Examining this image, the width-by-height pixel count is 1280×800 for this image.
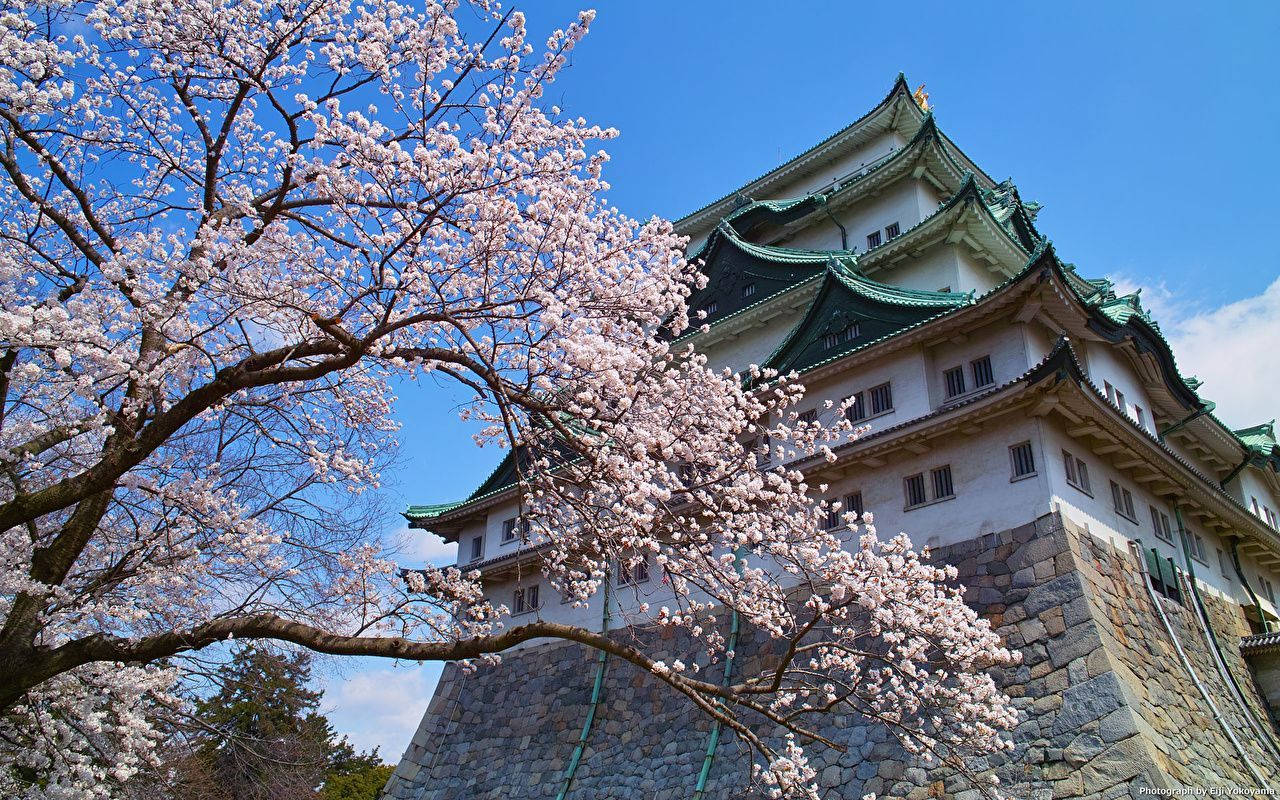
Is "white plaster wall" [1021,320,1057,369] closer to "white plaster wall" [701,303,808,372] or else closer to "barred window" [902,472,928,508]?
"barred window" [902,472,928,508]

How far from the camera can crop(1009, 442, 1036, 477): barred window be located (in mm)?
16266

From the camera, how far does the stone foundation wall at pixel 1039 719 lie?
1308 cm

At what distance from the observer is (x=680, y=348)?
85.9 ft

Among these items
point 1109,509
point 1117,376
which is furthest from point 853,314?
point 1109,509

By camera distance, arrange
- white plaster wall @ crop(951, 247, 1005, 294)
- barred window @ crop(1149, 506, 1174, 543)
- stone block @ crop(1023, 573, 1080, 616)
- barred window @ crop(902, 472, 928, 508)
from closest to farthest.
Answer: stone block @ crop(1023, 573, 1080, 616) → barred window @ crop(902, 472, 928, 508) → barred window @ crop(1149, 506, 1174, 543) → white plaster wall @ crop(951, 247, 1005, 294)

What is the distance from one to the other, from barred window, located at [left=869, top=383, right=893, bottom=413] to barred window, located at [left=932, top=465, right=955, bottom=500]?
187 centimetres

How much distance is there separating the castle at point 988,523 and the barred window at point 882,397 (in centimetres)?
11

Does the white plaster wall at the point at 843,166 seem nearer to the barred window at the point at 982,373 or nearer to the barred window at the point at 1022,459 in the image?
the barred window at the point at 982,373

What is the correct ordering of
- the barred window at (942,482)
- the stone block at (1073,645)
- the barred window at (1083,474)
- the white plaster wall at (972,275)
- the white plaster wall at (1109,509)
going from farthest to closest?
1. the white plaster wall at (972,275)
2. the barred window at (942,482)
3. the barred window at (1083,474)
4. the white plaster wall at (1109,509)
5. the stone block at (1073,645)

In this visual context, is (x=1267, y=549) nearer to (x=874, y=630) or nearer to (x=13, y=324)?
(x=874, y=630)

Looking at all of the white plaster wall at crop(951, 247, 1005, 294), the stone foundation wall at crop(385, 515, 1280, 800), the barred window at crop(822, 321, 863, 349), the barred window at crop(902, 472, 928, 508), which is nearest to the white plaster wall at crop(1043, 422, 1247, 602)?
the stone foundation wall at crop(385, 515, 1280, 800)

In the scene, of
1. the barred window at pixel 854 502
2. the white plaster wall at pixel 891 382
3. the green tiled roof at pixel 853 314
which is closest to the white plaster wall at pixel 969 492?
the barred window at pixel 854 502

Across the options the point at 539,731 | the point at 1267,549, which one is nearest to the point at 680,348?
the point at 539,731

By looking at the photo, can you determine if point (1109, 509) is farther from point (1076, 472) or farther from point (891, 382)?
point (891, 382)
